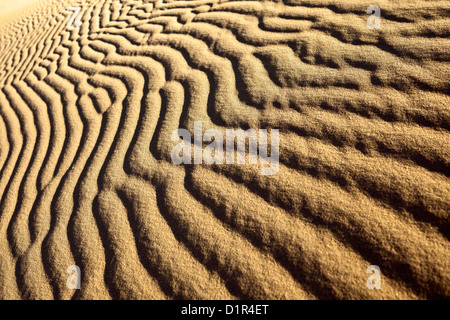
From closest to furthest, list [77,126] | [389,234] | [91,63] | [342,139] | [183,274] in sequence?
[389,234] → [183,274] → [342,139] → [77,126] → [91,63]

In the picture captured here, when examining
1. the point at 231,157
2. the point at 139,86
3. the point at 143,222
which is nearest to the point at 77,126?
the point at 139,86

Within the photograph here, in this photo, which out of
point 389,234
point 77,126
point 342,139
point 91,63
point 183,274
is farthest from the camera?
point 91,63

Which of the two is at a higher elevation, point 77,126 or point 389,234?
point 77,126

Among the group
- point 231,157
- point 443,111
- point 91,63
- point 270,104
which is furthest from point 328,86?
point 91,63

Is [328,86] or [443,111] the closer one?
[443,111]

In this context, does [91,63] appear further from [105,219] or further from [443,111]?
[443,111]

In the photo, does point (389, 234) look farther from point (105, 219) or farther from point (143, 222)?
point (105, 219)
